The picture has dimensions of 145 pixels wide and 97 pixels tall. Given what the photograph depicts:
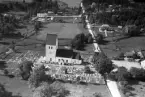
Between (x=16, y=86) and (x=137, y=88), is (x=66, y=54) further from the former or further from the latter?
(x=137, y=88)

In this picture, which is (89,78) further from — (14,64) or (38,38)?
(38,38)

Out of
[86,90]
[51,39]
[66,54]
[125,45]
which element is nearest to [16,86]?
[86,90]

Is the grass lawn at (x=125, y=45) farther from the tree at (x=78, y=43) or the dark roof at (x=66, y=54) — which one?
the dark roof at (x=66, y=54)

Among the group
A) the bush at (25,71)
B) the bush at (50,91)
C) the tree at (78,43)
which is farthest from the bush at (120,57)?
the bush at (50,91)

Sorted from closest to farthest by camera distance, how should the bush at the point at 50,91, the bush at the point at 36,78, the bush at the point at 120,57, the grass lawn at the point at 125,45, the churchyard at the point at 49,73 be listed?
the bush at the point at 50,91, the bush at the point at 36,78, the churchyard at the point at 49,73, the bush at the point at 120,57, the grass lawn at the point at 125,45

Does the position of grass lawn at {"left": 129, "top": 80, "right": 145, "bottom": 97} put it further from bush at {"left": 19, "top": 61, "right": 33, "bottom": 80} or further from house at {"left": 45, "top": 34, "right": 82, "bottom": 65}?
bush at {"left": 19, "top": 61, "right": 33, "bottom": 80}

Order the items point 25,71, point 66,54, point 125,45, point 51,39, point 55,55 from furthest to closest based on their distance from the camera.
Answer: point 125,45 < point 66,54 < point 55,55 < point 51,39 < point 25,71

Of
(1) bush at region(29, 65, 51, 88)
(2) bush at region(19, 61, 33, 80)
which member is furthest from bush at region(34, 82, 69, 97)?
(2) bush at region(19, 61, 33, 80)

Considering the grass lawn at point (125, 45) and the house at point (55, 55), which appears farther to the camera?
the grass lawn at point (125, 45)
